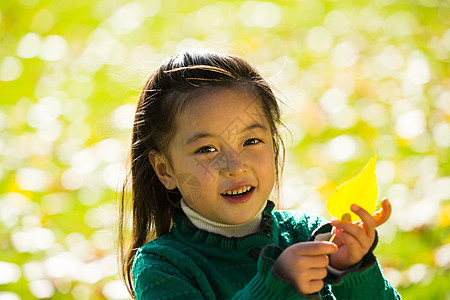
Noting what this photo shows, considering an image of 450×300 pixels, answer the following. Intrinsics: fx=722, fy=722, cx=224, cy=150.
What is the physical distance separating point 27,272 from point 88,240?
0.34 m

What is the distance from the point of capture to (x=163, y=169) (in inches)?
69.6

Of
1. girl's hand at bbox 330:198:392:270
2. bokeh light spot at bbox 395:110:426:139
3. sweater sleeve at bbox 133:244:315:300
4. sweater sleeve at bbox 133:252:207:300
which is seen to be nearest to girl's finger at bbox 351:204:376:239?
girl's hand at bbox 330:198:392:270

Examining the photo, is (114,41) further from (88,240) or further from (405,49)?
(88,240)

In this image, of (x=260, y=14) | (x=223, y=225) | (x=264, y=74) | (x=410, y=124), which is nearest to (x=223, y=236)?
(x=223, y=225)

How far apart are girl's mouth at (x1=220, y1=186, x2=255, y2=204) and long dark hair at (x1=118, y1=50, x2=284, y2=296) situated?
0.69 feet

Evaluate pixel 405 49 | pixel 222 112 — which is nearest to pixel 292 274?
pixel 222 112

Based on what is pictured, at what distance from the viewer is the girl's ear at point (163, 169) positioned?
1738 mm

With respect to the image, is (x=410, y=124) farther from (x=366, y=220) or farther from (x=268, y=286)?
(x=268, y=286)

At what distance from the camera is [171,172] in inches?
68.2

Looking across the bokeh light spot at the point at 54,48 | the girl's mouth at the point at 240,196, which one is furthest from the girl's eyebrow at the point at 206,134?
the bokeh light spot at the point at 54,48

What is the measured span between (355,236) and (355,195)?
0.27 feet

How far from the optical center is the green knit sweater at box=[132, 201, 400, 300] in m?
1.53

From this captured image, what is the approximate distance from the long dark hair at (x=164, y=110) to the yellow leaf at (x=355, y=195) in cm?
38

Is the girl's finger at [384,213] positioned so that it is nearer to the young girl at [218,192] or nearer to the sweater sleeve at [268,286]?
the young girl at [218,192]
